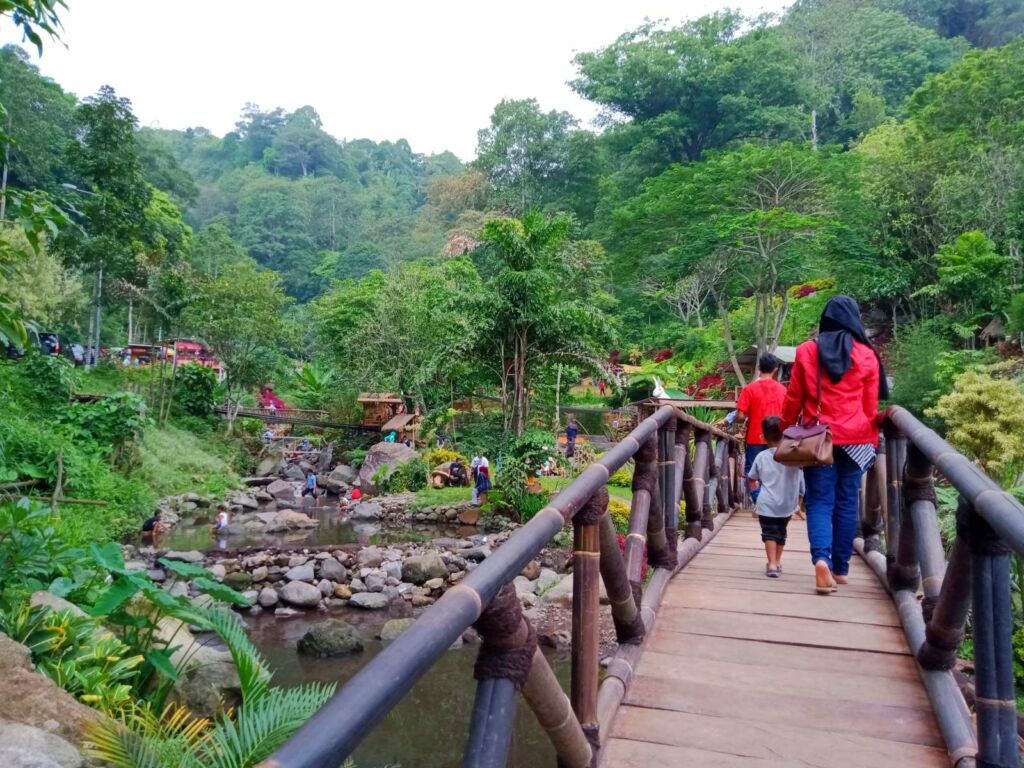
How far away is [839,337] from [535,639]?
2482 millimetres

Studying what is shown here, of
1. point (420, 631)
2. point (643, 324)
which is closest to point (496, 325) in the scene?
point (420, 631)

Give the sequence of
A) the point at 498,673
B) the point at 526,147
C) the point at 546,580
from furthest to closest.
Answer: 1. the point at 526,147
2. the point at 546,580
3. the point at 498,673

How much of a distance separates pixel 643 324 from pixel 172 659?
2649 cm

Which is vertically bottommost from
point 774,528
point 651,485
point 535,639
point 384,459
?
point 384,459

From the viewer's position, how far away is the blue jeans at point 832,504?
3.23m

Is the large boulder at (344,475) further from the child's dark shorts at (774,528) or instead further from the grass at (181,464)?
the child's dark shorts at (774,528)

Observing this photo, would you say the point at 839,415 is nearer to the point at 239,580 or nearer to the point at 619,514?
the point at 619,514

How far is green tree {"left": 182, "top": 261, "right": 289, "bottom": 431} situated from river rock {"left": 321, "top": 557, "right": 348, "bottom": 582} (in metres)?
11.2

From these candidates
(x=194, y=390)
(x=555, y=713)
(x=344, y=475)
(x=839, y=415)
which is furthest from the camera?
(x=194, y=390)

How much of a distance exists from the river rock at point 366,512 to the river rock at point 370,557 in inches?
135

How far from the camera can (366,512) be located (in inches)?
571

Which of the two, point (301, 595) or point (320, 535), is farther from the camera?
point (320, 535)

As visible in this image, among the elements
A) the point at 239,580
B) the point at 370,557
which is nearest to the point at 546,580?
the point at 370,557

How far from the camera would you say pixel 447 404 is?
16.2 m
